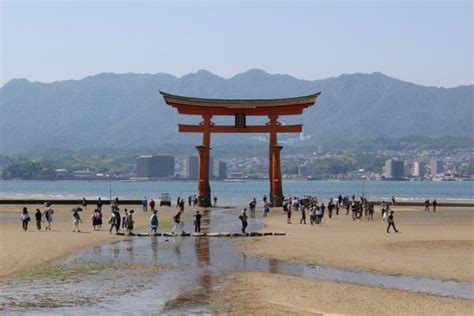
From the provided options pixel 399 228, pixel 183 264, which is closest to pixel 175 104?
pixel 399 228

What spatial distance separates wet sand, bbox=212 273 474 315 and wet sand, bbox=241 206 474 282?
4370mm

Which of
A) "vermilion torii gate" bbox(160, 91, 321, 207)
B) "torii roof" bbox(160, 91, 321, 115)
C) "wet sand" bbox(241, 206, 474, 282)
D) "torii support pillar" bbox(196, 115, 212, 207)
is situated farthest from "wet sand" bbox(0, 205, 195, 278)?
"torii roof" bbox(160, 91, 321, 115)

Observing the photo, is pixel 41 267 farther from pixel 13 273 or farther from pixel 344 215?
pixel 344 215

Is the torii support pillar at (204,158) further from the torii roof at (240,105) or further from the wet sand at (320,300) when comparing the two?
the wet sand at (320,300)

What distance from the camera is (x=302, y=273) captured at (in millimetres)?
25922

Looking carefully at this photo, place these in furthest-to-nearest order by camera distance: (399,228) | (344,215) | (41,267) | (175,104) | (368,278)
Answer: (175,104), (344,215), (399,228), (41,267), (368,278)

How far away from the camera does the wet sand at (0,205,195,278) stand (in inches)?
1118

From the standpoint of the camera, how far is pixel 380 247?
33781 mm

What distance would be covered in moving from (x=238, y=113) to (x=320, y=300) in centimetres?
4822

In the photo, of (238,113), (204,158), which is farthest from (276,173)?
(204,158)

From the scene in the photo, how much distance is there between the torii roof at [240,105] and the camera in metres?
65.9

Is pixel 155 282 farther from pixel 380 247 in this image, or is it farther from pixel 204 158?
pixel 204 158

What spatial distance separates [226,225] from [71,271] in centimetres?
2165

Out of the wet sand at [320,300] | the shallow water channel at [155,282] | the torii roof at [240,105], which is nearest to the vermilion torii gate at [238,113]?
the torii roof at [240,105]
